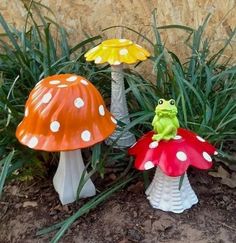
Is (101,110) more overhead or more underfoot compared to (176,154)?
more overhead

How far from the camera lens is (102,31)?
223cm

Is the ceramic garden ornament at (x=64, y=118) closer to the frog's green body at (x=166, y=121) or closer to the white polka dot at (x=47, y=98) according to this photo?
the white polka dot at (x=47, y=98)

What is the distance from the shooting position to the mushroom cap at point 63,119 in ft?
4.60

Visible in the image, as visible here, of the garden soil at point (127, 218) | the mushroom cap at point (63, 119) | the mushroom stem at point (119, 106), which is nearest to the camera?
the mushroom cap at point (63, 119)

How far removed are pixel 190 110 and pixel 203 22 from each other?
577 mm

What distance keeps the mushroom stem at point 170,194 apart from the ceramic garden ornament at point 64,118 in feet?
0.84

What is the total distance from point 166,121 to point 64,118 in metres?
0.31

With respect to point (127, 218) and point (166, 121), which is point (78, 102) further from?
point (127, 218)

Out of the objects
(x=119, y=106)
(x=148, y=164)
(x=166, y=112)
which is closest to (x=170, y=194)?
(x=148, y=164)

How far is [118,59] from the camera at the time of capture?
166 cm

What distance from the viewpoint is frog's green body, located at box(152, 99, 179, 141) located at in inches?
57.2

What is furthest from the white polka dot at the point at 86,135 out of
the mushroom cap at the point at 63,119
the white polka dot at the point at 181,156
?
the white polka dot at the point at 181,156

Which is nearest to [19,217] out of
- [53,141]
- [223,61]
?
[53,141]

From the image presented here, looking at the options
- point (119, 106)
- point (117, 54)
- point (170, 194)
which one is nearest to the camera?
point (170, 194)
